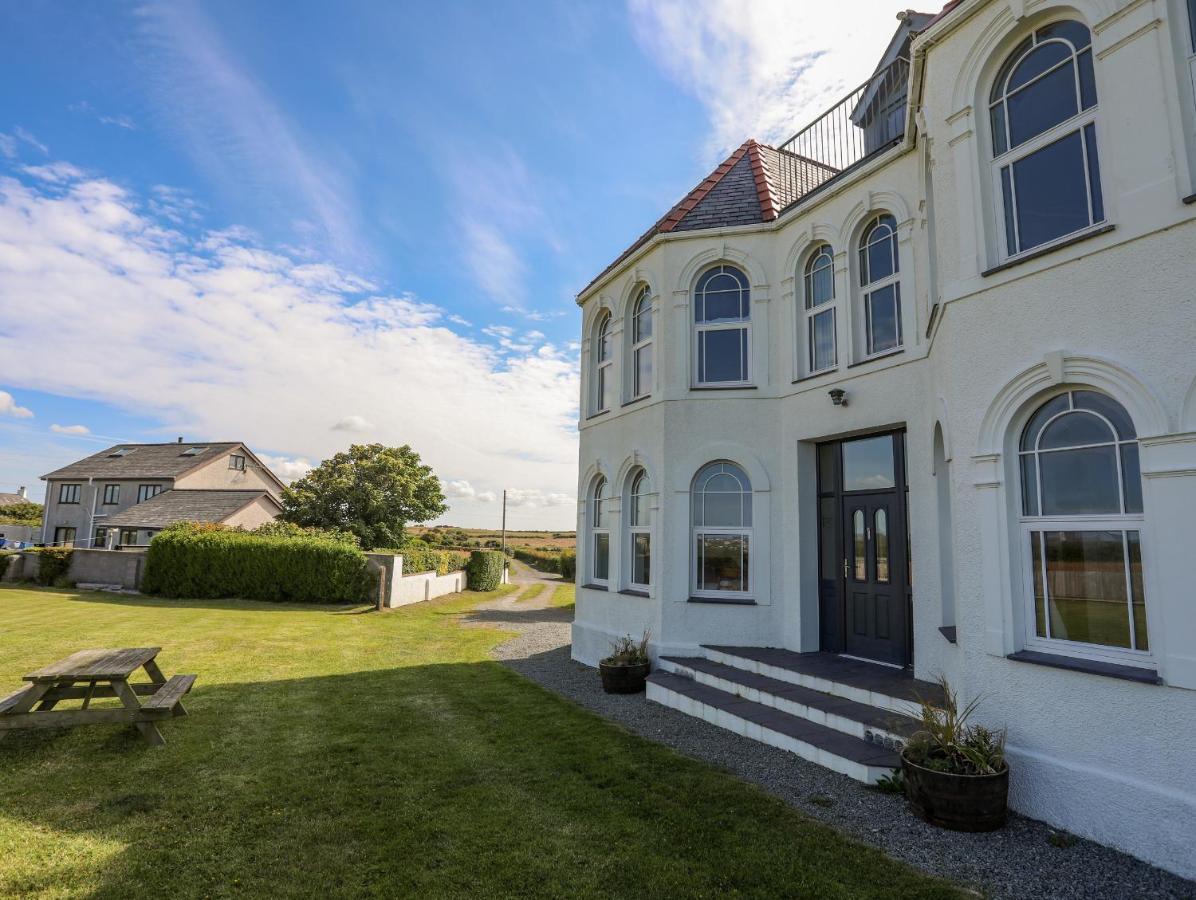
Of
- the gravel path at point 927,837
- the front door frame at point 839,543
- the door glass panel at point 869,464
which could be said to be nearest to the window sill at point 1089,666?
the gravel path at point 927,837

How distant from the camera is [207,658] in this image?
10.9 meters

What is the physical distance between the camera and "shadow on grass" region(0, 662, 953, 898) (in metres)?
3.78

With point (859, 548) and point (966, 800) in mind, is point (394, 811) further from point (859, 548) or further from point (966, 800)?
point (859, 548)

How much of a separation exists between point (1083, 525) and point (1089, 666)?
990mm

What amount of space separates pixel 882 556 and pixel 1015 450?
10.7 ft

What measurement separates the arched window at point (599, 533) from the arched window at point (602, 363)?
1.46 metres

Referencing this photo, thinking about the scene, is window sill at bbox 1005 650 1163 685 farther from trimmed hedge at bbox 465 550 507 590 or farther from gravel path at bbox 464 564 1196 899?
trimmed hedge at bbox 465 550 507 590

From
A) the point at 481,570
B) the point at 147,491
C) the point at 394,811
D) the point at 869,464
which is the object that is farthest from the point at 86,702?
the point at 147,491

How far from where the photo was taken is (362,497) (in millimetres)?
33156

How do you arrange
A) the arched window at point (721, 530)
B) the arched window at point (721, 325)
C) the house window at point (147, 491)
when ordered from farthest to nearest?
the house window at point (147, 491) → the arched window at point (721, 325) → the arched window at point (721, 530)

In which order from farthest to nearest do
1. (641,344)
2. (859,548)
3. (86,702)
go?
1. (641,344)
2. (859,548)
3. (86,702)

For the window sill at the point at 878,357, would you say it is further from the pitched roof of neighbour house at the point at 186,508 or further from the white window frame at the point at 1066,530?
the pitched roof of neighbour house at the point at 186,508

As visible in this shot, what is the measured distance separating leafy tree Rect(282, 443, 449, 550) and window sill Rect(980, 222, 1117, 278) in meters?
31.5

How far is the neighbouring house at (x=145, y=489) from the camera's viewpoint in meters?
33.6
